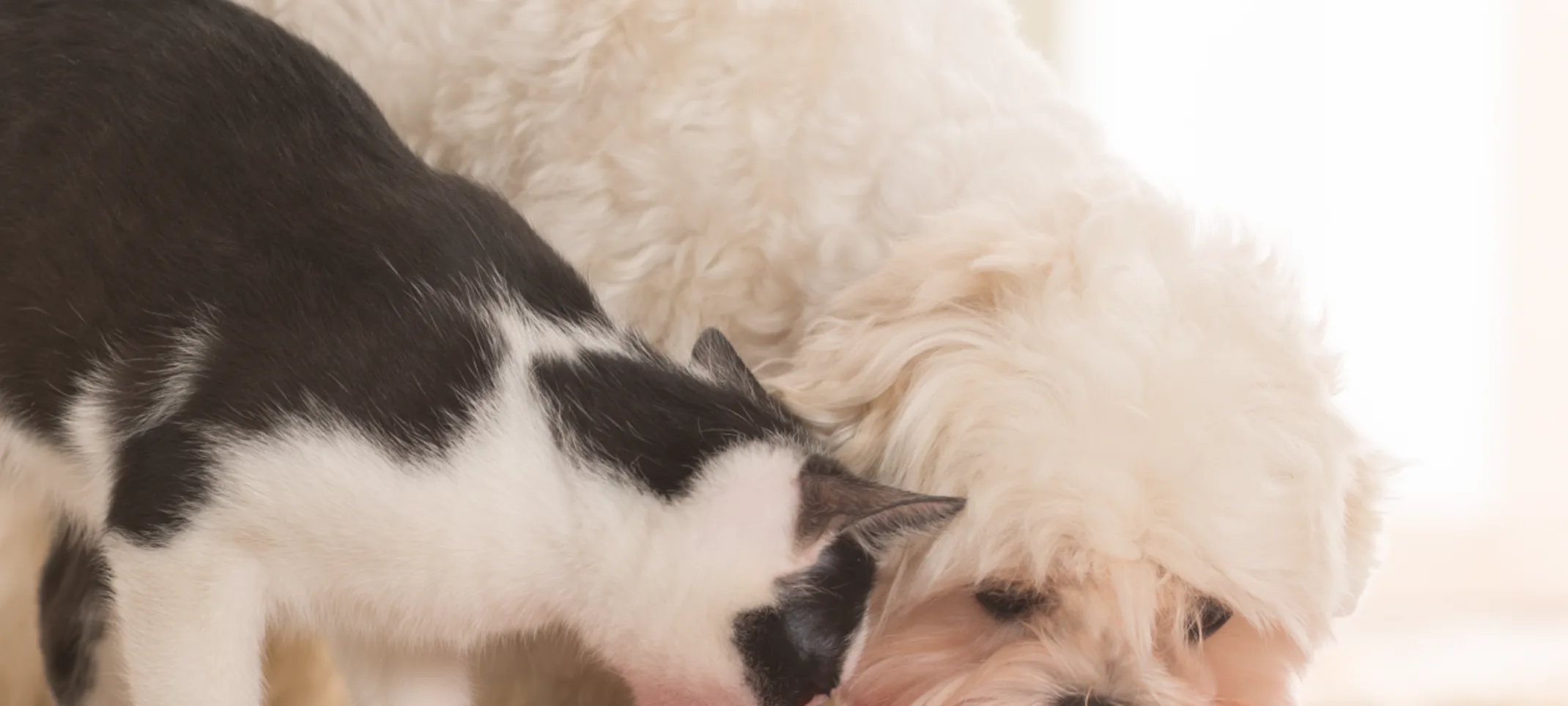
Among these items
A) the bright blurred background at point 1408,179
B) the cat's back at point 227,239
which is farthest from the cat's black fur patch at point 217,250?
the bright blurred background at point 1408,179

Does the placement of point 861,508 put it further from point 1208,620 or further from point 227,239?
point 227,239

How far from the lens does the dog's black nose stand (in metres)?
1.20

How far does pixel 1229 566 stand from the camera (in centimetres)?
115

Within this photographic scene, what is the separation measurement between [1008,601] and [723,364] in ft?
1.00

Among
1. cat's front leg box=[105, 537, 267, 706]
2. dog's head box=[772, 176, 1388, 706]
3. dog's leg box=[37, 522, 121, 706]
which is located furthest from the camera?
dog's leg box=[37, 522, 121, 706]

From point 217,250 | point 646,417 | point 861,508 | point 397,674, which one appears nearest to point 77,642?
point 397,674

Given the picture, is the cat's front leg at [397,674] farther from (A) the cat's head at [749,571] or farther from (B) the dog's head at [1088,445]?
(B) the dog's head at [1088,445]

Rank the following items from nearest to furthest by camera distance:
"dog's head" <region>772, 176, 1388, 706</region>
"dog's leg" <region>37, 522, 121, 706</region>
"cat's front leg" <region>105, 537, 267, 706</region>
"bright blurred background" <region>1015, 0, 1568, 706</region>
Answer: "cat's front leg" <region>105, 537, 267, 706</region> < "dog's head" <region>772, 176, 1388, 706</region> < "dog's leg" <region>37, 522, 121, 706</region> < "bright blurred background" <region>1015, 0, 1568, 706</region>

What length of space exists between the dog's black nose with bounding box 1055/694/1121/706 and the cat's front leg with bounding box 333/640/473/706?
480mm

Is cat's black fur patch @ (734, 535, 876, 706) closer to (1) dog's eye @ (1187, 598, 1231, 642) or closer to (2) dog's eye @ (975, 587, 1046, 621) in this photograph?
(2) dog's eye @ (975, 587, 1046, 621)

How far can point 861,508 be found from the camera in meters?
1.04

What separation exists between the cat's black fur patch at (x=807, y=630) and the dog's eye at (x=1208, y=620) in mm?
302

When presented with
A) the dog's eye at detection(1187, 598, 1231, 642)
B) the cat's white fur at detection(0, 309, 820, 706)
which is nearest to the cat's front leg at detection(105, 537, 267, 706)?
the cat's white fur at detection(0, 309, 820, 706)

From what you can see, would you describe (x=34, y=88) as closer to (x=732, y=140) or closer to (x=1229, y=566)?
(x=732, y=140)
